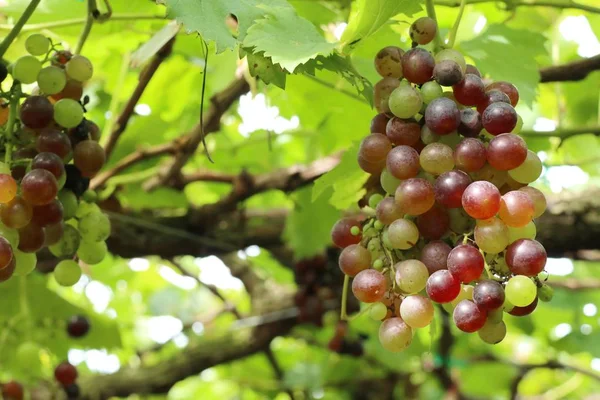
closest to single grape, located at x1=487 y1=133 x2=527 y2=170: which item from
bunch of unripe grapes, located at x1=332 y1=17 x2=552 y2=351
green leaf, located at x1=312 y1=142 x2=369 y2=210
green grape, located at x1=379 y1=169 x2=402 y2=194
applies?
bunch of unripe grapes, located at x1=332 y1=17 x2=552 y2=351

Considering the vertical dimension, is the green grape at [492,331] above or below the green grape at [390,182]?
below

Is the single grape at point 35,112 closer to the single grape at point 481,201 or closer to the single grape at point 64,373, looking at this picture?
the single grape at point 481,201

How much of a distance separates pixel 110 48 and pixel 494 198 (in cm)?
120

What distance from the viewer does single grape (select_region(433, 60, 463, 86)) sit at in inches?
28.5

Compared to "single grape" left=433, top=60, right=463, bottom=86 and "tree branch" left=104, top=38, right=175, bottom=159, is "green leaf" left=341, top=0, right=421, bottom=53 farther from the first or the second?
"tree branch" left=104, top=38, right=175, bottom=159

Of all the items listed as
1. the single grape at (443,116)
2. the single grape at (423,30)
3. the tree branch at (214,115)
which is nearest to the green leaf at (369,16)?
the single grape at (423,30)

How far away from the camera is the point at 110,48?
1627mm

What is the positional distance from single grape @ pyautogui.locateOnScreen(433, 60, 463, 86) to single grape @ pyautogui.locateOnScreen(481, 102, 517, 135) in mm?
51

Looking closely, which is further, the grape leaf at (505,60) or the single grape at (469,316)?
the grape leaf at (505,60)

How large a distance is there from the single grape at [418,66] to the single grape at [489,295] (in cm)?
22

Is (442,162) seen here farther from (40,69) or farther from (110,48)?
(110,48)

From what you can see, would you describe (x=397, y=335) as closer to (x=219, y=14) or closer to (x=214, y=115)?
(x=219, y=14)

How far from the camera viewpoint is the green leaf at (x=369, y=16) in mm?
760

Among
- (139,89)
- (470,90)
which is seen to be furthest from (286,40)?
(139,89)
